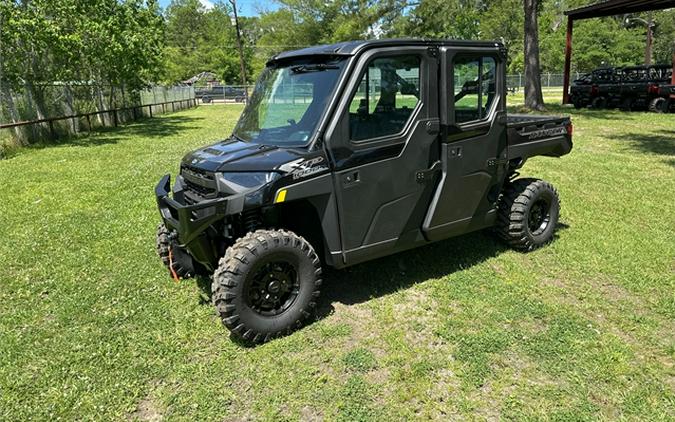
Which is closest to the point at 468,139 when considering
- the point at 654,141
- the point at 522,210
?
the point at 522,210

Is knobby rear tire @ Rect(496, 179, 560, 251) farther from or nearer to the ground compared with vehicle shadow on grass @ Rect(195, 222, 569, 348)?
farther from the ground

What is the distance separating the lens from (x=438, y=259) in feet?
16.8

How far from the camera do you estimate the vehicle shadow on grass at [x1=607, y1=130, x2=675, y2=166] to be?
10660mm

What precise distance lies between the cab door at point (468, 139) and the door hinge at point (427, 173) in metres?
0.07

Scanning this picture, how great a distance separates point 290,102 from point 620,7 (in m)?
21.6

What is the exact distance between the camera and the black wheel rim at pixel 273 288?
3609mm

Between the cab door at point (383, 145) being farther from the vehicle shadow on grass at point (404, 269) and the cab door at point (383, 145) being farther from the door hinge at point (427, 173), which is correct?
the vehicle shadow on grass at point (404, 269)

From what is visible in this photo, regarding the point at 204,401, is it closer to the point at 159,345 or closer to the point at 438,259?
the point at 159,345

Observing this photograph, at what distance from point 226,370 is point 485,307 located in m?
2.13

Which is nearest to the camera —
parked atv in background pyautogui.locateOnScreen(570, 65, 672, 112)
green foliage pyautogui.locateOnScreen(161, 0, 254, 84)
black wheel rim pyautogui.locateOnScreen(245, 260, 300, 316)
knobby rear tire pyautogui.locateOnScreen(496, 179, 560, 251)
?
black wheel rim pyautogui.locateOnScreen(245, 260, 300, 316)

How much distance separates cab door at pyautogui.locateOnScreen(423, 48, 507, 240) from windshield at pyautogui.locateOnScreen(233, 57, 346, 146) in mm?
1013

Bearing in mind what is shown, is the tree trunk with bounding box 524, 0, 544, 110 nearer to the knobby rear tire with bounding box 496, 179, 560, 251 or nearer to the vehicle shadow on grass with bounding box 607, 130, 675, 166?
the vehicle shadow on grass with bounding box 607, 130, 675, 166

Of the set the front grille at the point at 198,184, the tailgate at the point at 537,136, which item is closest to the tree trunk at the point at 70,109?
the front grille at the point at 198,184

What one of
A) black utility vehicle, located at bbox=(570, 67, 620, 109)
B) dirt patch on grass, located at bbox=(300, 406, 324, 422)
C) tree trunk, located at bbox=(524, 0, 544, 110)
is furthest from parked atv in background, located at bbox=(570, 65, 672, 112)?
dirt patch on grass, located at bbox=(300, 406, 324, 422)
